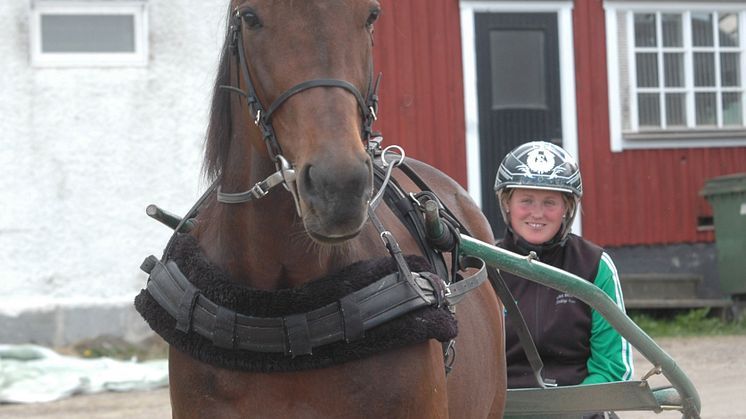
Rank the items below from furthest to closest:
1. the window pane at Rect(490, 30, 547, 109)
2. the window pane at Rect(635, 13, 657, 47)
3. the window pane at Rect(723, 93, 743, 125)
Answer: the window pane at Rect(723, 93, 743, 125) → the window pane at Rect(635, 13, 657, 47) → the window pane at Rect(490, 30, 547, 109)

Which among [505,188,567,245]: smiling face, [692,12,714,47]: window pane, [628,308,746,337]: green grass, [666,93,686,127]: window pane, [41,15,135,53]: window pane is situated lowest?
[628,308,746,337]: green grass

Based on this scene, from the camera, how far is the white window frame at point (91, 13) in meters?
9.70

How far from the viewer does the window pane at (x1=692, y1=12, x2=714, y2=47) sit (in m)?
11.9

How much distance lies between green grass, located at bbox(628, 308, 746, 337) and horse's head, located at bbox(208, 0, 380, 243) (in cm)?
882

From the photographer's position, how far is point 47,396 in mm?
8133

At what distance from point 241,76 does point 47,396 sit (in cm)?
623

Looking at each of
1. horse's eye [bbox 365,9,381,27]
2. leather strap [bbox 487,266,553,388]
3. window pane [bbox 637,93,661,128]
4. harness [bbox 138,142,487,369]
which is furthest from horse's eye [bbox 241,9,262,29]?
window pane [bbox 637,93,661,128]

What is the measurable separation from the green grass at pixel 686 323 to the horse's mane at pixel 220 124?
855 cm

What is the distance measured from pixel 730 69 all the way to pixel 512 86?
2611 millimetres

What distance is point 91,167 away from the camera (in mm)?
9797

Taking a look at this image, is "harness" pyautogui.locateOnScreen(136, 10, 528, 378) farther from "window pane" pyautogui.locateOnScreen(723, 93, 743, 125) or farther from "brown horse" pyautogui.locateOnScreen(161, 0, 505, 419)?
"window pane" pyautogui.locateOnScreen(723, 93, 743, 125)

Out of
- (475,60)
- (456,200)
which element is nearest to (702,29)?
(475,60)

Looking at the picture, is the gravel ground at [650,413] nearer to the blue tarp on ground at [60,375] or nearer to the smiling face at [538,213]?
the blue tarp on ground at [60,375]

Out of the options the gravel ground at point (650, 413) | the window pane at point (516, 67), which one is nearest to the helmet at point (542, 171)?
the gravel ground at point (650, 413)
